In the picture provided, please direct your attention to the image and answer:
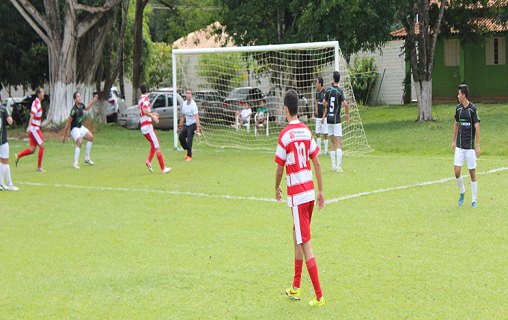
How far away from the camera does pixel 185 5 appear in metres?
57.4

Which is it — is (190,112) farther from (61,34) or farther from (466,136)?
(61,34)

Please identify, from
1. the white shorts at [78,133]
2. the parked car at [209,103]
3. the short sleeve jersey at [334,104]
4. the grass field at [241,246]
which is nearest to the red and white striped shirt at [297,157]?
the grass field at [241,246]

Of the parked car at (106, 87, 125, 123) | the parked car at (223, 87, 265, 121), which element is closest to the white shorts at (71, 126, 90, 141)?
the parked car at (223, 87, 265, 121)

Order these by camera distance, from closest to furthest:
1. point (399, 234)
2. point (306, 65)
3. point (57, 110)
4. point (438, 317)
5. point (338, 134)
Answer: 1. point (438, 317)
2. point (399, 234)
3. point (338, 134)
4. point (306, 65)
5. point (57, 110)

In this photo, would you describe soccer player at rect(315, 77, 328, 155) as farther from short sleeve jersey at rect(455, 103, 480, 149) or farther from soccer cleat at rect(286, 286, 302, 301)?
soccer cleat at rect(286, 286, 302, 301)

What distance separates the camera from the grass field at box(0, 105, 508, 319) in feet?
26.6

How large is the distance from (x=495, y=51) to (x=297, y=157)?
37306 mm

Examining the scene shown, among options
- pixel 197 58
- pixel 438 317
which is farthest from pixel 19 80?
pixel 438 317

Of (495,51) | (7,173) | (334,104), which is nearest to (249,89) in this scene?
(334,104)

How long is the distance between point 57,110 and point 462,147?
2314 centimetres

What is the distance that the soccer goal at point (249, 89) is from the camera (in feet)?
88.9

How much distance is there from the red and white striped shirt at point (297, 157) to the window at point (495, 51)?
36.8 m

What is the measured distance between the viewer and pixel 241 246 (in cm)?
1088

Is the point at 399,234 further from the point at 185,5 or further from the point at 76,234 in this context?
the point at 185,5
